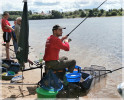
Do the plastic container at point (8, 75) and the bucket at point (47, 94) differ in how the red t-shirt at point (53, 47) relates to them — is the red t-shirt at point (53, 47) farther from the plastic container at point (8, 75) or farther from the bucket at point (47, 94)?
the plastic container at point (8, 75)

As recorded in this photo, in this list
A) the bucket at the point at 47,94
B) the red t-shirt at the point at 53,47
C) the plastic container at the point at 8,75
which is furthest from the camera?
the plastic container at the point at 8,75

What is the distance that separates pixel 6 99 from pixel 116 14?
8045cm

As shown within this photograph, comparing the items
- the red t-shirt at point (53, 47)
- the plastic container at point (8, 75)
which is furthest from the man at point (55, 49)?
the plastic container at point (8, 75)

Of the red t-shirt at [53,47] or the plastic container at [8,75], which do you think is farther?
the plastic container at [8,75]

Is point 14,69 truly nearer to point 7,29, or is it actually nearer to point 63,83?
point 7,29

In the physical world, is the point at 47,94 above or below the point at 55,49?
below

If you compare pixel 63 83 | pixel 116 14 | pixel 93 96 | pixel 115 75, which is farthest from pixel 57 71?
pixel 116 14

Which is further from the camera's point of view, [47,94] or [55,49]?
[55,49]

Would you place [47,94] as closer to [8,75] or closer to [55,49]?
[55,49]

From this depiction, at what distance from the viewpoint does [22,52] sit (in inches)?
179

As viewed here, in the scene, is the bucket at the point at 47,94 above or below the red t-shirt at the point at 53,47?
below

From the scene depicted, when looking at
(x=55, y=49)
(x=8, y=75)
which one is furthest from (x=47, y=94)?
(x=8, y=75)

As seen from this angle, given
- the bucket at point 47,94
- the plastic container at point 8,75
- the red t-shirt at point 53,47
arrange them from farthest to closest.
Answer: the plastic container at point 8,75
the red t-shirt at point 53,47
the bucket at point 47,94

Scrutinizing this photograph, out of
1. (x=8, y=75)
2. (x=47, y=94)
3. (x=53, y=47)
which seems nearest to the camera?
(x=47, y=94)
